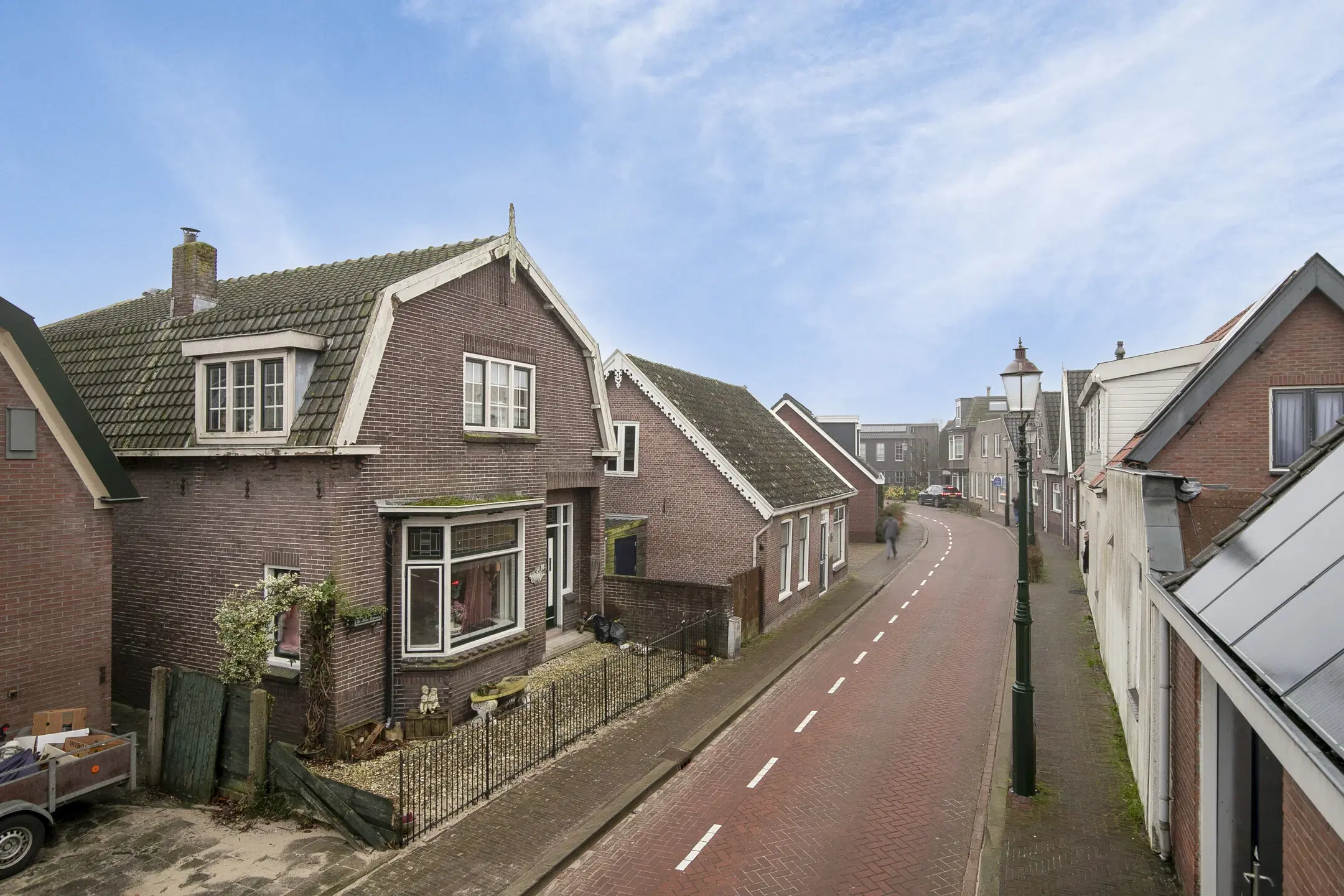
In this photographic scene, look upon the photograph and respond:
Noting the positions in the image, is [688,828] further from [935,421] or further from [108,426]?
[935,421]

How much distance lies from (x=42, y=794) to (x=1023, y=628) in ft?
40.1

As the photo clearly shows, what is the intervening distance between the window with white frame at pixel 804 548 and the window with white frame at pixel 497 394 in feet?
35.0

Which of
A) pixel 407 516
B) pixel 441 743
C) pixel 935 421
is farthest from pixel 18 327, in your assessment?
pixel 935 421

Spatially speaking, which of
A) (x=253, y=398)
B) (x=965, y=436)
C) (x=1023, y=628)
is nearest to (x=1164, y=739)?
(x=1023, y=628)

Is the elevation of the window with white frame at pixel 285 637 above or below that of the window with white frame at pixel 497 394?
below

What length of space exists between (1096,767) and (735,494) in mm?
10715

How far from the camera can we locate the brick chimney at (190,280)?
15688 mm

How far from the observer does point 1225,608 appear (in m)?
5.76

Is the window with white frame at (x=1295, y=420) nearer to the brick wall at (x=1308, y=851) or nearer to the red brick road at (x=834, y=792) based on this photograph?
the red brick road at (x=834, y=792)

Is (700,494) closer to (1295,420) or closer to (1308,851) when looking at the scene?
(1295,420)

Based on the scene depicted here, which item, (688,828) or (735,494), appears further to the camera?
(735,494)

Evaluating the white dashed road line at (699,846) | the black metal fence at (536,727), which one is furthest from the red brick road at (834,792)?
the black metal fence at (536,727)

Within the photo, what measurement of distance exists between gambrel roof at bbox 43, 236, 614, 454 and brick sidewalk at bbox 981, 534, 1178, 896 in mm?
10445

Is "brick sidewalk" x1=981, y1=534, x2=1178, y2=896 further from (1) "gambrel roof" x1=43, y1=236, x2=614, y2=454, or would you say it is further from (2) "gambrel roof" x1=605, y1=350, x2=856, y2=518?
(1) "gambrel roof" x1=43, y1=236, x2=614, y2=454
